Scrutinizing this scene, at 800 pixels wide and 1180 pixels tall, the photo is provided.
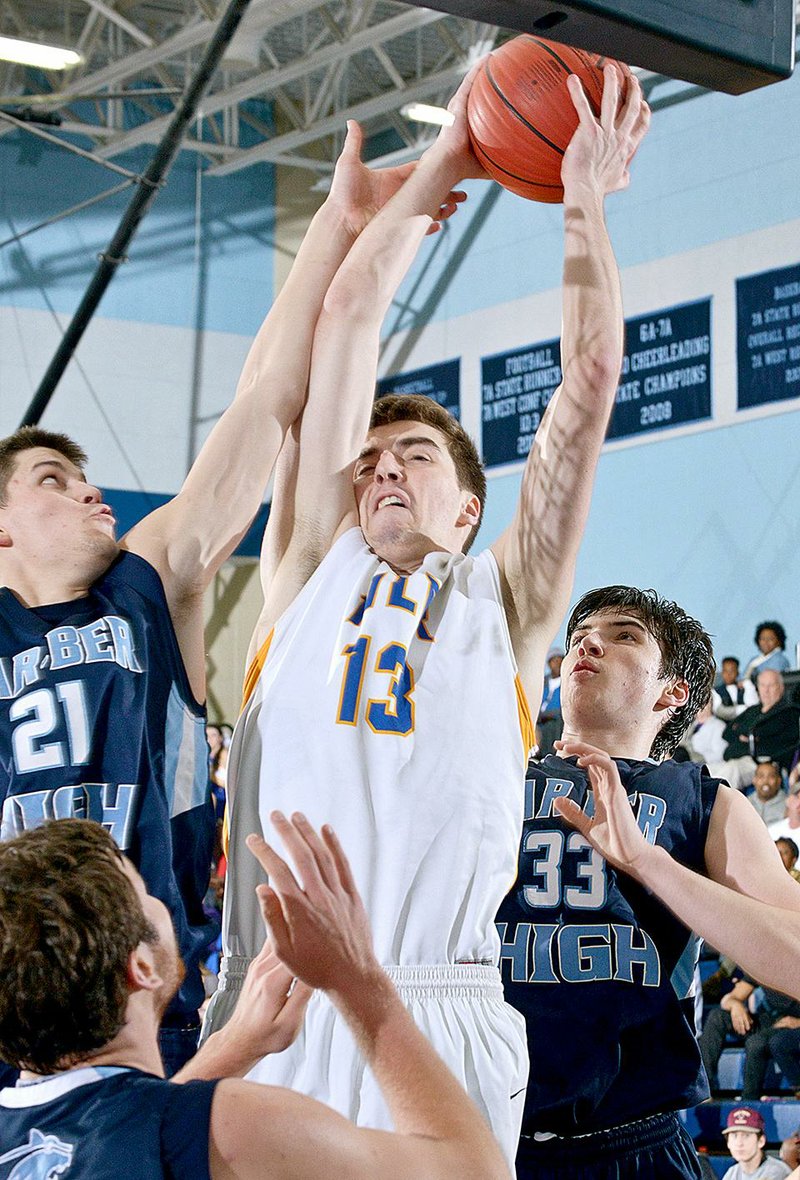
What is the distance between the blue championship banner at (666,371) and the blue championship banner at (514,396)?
1073mm

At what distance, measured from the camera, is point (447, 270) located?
1698cm

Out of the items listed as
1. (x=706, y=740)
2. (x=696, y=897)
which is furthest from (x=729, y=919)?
(x=706, y=740)

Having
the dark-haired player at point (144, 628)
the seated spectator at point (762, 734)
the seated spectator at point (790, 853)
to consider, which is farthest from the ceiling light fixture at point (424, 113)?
the dark-haired player at point (144, 628)

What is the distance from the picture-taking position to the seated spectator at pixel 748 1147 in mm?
9227

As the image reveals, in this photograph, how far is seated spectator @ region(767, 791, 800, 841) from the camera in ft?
35.3

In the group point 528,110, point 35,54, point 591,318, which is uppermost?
point 35,54

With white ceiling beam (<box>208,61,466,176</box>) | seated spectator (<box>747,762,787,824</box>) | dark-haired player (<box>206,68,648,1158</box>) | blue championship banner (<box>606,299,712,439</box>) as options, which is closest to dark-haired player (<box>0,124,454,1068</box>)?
dark-haired player (<box>206,68,648,1158</box>)

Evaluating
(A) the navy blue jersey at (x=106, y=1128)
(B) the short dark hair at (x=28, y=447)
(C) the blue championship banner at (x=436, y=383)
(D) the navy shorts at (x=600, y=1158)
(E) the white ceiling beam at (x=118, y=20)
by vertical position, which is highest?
(E) the white ceiling beam at (x=118, y=20)

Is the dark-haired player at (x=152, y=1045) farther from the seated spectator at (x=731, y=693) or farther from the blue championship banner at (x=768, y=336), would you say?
the blue championship banner at (x=768, y=336)

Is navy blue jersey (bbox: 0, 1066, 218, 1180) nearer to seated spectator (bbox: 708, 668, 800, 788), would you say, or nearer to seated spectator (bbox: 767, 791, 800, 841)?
seated spectator (bbox: 767, 791, 800, 841)

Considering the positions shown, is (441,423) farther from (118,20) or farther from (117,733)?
(118,20)

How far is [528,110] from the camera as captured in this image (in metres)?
3.79

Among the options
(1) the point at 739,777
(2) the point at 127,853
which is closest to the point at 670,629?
(2) the point at 127,853

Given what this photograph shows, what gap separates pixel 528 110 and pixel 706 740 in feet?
30.4
